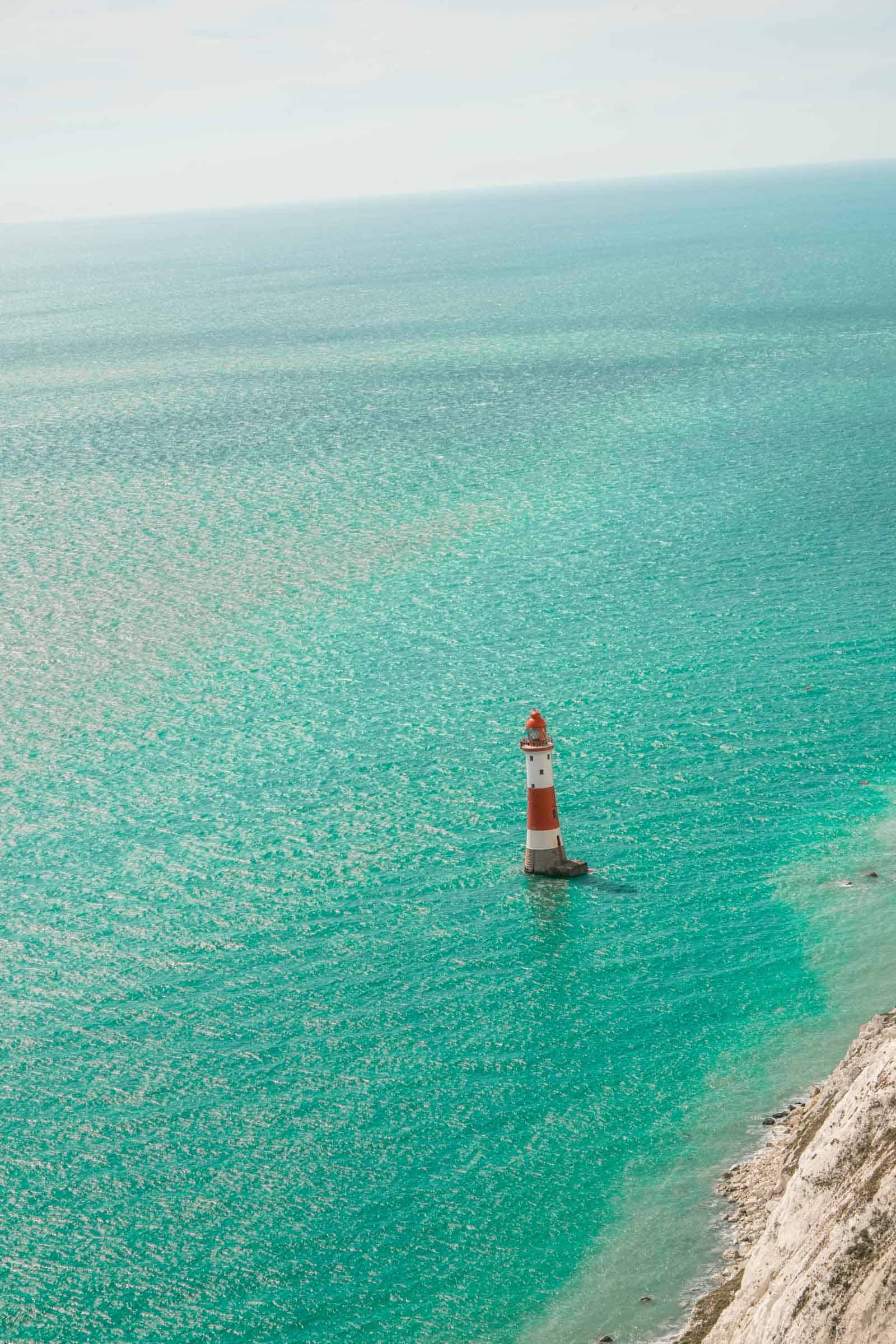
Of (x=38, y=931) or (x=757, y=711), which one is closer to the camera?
(x=38, y=931)

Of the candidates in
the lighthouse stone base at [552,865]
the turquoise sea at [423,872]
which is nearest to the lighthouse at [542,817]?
the lighthouse stone base at [552,865]

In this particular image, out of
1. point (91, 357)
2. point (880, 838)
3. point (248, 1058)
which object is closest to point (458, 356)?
point (91, 357)

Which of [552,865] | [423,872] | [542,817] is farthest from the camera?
[423,872]

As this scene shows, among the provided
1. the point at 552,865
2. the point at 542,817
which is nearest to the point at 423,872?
the point at 552,865

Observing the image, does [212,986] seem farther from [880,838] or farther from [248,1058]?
[880,838]

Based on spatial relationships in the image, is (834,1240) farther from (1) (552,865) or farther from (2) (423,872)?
(2) (423,872)

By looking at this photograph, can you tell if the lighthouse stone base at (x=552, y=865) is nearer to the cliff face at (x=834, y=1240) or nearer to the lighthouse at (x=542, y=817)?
the lighthouse at (x=542, y=817)

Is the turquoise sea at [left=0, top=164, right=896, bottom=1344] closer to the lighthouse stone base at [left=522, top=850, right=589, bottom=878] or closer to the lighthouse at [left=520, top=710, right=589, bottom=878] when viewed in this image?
the lighthouse stone base at [left=522, top=850, right=589, bottom=878]
